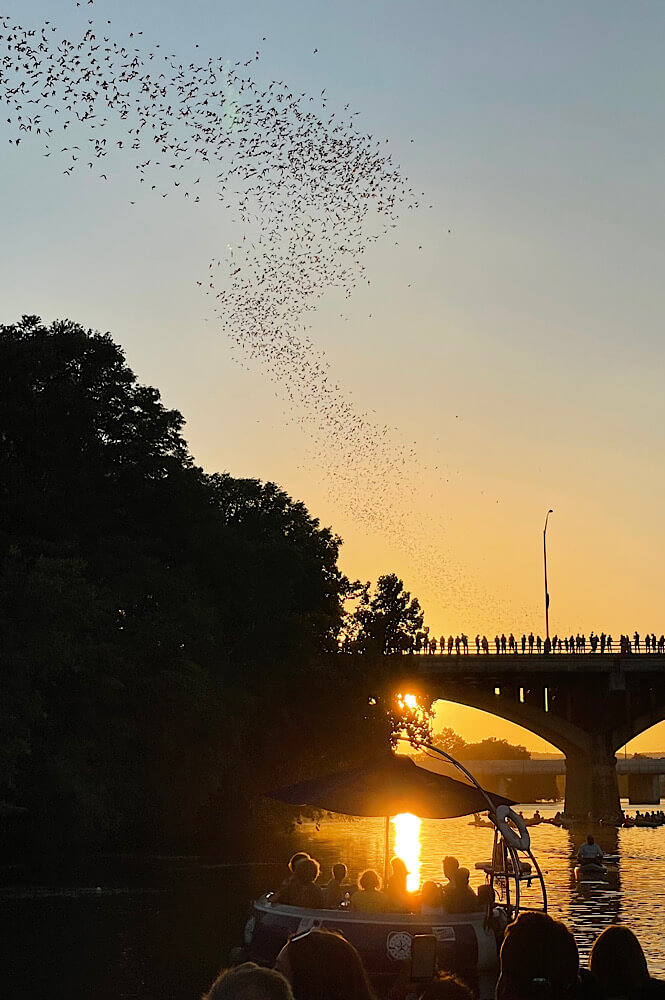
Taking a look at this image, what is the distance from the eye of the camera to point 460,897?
27.3 m

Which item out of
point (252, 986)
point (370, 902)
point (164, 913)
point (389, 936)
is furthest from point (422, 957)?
point (164, 913)

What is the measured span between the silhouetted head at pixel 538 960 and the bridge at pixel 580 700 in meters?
102

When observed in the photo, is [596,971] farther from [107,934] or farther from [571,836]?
[571,836]

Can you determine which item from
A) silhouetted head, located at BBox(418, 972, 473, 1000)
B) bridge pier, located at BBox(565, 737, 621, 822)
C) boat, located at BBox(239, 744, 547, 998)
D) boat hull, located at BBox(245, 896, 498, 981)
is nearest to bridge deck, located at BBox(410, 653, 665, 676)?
bridge pier, located at BBox(565, 737, 621, 822)

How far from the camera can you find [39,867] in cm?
5738

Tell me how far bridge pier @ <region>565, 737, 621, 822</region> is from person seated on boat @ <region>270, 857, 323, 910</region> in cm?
8928

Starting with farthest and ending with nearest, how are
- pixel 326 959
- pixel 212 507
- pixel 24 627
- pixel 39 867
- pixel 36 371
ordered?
pixel 212 507
pixel 36 371
pixel 39 867
pixel 24 627
pixel 326 959

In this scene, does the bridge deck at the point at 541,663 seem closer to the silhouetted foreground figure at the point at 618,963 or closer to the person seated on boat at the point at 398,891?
the person seated on boat at the point at 398,891

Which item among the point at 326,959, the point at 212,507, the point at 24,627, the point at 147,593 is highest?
the point at 212,507

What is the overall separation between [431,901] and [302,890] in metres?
2.44

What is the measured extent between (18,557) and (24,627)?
158 inches

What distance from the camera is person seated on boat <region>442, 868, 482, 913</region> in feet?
89.2

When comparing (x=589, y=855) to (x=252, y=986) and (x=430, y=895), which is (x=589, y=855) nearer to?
(x=430, y=895)

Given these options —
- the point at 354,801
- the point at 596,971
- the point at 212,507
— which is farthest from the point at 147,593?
the point at 596,971
